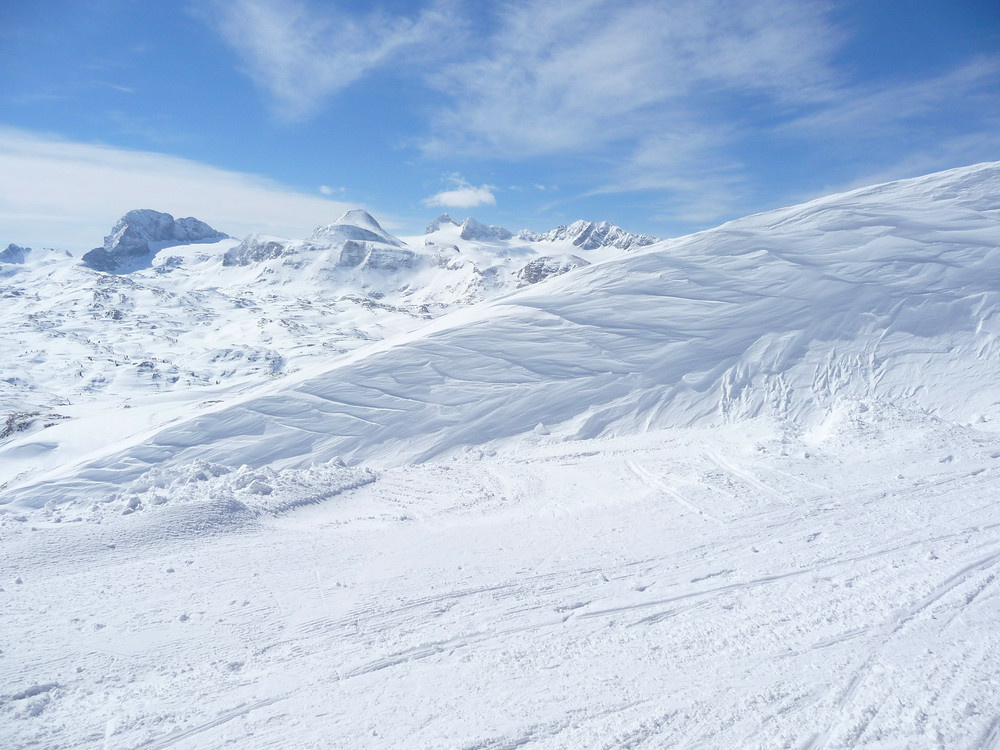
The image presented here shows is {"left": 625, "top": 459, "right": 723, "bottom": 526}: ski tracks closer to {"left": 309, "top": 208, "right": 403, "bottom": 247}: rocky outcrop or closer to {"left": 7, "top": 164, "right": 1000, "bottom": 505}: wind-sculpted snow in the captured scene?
{"left": 7, "top": 164, "right": 1000, "bottom": 505}: wind-sculpted snow

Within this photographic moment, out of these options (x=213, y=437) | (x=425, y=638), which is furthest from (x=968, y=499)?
(x=213, y=437)

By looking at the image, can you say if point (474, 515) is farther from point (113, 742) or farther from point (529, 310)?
point (529, 310)

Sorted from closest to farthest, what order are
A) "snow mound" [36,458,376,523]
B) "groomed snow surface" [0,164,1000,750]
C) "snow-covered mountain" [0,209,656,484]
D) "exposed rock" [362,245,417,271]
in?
"groomed snow surface" [0,164,1000,750]
"snow mound" [36,458,376,523]
"snow-covered mountain" [0,209,656,484]
"exposed rock" [362,245,417,271]

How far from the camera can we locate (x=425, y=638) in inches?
183

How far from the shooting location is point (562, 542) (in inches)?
253

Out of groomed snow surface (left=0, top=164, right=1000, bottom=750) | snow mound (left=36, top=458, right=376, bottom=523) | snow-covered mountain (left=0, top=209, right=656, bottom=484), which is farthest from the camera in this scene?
snow-covered mountain (left=0, top=209, right=656, bottom=484)

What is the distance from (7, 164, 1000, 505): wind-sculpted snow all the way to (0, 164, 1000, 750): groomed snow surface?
0.08m

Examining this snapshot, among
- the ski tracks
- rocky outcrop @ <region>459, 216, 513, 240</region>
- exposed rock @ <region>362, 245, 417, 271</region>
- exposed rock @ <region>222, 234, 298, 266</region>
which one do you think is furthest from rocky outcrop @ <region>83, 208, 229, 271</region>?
the ski tracks

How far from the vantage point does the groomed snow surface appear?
3807mm

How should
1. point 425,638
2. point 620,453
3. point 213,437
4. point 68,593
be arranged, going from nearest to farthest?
point 425,638
point 68,593
point 620,453
point 213,437

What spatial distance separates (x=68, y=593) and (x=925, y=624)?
7.90m

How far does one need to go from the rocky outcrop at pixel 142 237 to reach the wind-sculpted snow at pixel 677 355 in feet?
593

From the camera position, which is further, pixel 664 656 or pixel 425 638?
pixel 425 638

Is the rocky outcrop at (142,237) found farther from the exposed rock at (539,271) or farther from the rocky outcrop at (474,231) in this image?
the exposed rock at (539,271)
